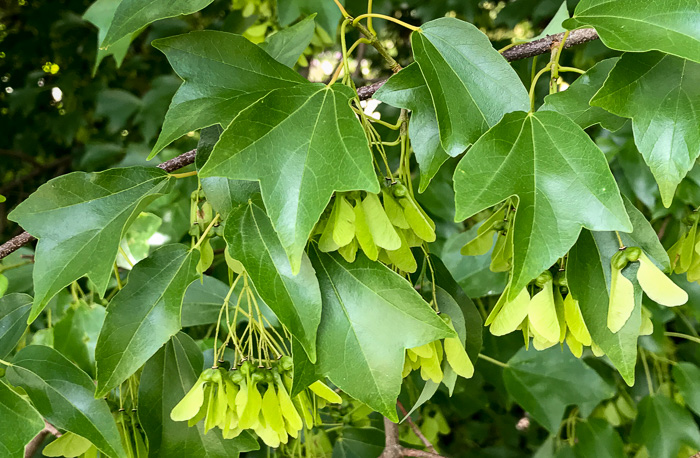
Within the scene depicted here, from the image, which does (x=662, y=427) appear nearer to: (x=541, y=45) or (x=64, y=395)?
(x=541, y=45)

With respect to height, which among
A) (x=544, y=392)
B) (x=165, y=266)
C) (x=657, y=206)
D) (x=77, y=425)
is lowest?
(x=544, y=392)

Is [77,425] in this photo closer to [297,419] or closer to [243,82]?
[297,419]

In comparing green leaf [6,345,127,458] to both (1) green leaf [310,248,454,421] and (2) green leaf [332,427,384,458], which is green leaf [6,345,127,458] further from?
(2) green leaf [332,427,384,458]

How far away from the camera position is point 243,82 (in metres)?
0.54

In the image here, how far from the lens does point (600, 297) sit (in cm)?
51

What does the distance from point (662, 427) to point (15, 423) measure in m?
1.12

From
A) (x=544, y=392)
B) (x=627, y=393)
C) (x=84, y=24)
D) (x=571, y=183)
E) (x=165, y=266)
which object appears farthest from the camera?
(x=84, y=24)

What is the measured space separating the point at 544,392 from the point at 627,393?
362 millimetres

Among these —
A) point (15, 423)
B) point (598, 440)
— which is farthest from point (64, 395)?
point (598, 440)

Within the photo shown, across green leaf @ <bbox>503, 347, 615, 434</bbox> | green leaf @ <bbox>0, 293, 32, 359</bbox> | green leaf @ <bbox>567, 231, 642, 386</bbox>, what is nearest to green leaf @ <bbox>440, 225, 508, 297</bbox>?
green leaf @ <bbox>503, 347, 615, 434</bbox>

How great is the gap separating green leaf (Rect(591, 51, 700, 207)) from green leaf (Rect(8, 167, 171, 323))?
449 millimetres

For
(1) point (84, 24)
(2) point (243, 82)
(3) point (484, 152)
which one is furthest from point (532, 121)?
(1) point (84, 24)

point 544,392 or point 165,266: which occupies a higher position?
point 165,266

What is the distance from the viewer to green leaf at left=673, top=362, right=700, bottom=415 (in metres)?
1.08
